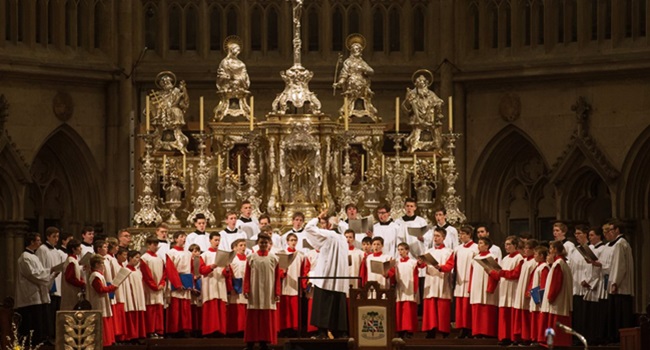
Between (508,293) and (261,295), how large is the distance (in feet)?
11.7

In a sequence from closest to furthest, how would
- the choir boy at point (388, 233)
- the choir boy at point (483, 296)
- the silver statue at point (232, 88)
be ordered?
the choir boy at point (483, 296) → the choir boy at point (388, 233) → the silver statue at point (232, 88)

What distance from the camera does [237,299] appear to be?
80.8ft

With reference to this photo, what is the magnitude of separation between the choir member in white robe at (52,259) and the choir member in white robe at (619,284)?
8047 millimetres

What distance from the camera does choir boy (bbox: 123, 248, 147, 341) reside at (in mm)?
24031

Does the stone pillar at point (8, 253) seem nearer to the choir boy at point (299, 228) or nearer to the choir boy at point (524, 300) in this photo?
the choir boy at point (299, 228)

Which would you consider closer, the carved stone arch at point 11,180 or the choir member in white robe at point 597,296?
the choir member in white robe at point 597,296

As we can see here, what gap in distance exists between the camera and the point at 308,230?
2405 cm

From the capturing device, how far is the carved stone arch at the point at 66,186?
31.8 m

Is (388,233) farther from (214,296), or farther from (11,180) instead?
(11,180)

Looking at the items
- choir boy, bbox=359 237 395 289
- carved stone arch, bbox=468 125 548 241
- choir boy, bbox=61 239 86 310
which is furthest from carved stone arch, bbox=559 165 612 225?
choir boy, bbox=61 239 86 310

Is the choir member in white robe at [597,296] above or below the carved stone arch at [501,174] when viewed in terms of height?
below

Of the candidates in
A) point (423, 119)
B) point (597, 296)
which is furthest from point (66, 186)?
point (597, 296)

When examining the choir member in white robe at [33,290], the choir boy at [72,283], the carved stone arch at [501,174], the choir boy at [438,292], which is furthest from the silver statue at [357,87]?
the choir boy at [72,283]

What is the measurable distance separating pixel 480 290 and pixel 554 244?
1.92m
